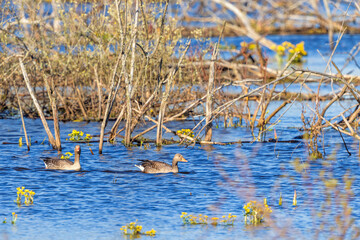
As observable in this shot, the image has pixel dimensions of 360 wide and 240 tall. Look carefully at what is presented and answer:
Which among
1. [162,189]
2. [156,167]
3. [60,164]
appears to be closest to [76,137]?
[60,164]

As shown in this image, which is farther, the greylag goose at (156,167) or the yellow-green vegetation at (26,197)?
the greylag goose at (156,167)

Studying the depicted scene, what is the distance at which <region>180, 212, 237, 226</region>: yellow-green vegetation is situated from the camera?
30.3ft

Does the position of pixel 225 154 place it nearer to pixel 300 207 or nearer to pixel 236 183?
pixel 236 183

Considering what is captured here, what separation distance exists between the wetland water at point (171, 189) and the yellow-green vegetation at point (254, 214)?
130mm

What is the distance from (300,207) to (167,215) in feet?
6.37

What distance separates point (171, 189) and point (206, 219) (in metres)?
2.24

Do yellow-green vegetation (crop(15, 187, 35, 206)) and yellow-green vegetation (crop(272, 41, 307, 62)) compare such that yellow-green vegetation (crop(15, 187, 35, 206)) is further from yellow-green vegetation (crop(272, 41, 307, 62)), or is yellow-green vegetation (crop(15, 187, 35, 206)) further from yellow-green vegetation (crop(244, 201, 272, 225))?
yellow-green vegetation (crop(272, 41, 307, 62))

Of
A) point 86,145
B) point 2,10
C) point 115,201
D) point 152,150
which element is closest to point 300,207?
point 115,201

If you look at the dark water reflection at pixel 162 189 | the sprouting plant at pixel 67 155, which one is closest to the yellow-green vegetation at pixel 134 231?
the dark water reflection at pixel 162 189

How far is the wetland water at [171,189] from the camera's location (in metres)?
9.05

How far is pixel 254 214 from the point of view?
30.2 ft

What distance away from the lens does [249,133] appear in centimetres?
1752

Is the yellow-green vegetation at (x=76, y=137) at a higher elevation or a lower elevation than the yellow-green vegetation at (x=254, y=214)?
higher

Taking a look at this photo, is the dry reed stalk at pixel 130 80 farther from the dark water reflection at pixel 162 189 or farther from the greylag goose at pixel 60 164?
the greylag goose at pixel 60 164
